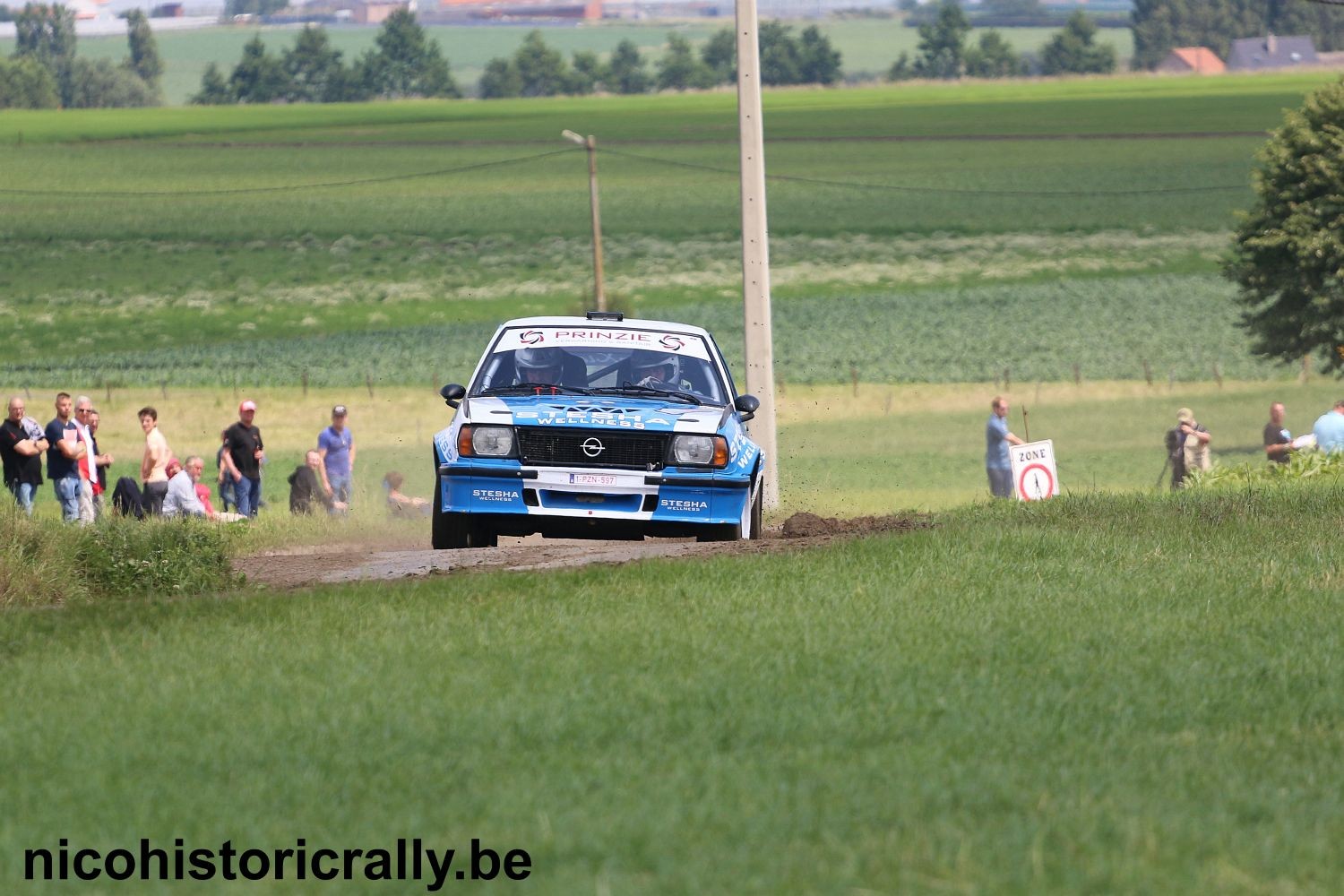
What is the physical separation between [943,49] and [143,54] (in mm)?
62293

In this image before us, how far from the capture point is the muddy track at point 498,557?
11.5 m

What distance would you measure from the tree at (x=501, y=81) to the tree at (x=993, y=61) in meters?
34.5

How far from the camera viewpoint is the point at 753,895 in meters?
5.36

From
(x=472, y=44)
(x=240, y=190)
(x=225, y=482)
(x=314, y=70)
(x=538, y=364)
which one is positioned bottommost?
(x=240, y=190)

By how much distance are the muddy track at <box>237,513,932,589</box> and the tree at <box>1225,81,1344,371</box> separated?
95.1 feet

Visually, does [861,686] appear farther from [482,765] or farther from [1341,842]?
[1341,842]

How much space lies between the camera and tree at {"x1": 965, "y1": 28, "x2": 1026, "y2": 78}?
488ft

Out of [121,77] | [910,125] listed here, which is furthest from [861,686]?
[121,77]

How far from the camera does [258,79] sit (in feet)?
433

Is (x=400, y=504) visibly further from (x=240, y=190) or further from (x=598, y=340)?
(x=240, y=190)

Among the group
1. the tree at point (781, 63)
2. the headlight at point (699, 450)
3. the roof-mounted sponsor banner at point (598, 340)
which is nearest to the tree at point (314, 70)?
the tree at point (781, 63)

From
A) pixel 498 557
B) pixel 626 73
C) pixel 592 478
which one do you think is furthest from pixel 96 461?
pixel 626 73

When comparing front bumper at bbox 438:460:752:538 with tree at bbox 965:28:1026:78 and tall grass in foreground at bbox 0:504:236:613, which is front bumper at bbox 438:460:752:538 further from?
tree at bbox 965:28:1026:78

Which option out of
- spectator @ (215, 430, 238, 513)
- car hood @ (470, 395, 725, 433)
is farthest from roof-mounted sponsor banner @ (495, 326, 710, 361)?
spectator @ (215, 430, 238, 513)
